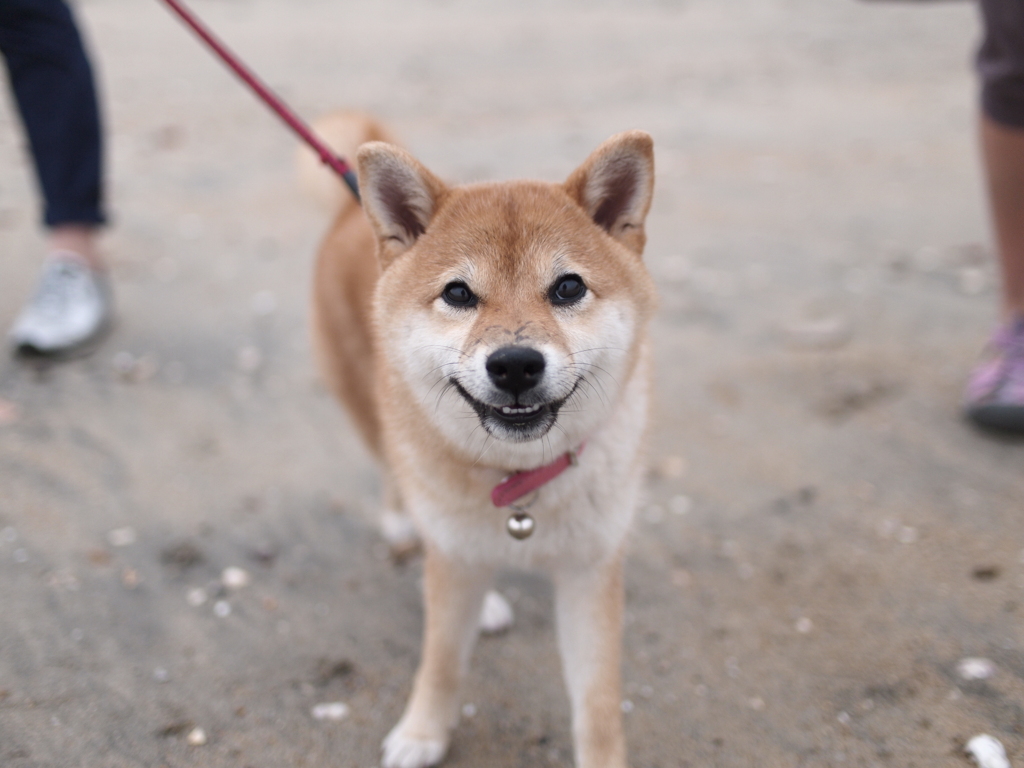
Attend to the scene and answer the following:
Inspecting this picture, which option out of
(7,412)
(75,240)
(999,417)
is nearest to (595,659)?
(999,417)

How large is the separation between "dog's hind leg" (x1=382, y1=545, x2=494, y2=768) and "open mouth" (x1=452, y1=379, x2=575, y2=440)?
0.51m

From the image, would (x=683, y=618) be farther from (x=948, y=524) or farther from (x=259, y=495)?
(x=259, y=495)

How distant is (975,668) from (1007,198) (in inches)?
75.2

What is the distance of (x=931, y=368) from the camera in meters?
3.81

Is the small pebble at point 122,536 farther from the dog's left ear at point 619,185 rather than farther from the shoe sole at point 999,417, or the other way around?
the shoe sole at point 999,417

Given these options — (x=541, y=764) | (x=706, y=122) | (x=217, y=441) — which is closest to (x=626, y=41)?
(x=706, y=122)

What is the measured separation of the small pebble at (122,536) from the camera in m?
2.90

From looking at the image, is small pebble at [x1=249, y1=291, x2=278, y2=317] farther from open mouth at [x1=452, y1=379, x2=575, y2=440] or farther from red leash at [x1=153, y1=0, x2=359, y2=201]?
open mouth at [x1=452, y1=379, x2=575, y2=440]

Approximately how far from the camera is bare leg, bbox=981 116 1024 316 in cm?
318

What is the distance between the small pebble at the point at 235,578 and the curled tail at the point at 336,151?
1.35m

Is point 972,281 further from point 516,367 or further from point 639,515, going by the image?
point 516,367

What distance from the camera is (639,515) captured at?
3.15m

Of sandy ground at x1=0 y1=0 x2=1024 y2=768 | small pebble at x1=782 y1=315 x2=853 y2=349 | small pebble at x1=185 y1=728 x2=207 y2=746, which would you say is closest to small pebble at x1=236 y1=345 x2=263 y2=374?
sandy ground at x1=0 y1=0 x2=1024 y2=768

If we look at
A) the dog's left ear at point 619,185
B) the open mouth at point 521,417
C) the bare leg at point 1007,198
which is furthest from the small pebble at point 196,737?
the bare leg at point 1007,198
